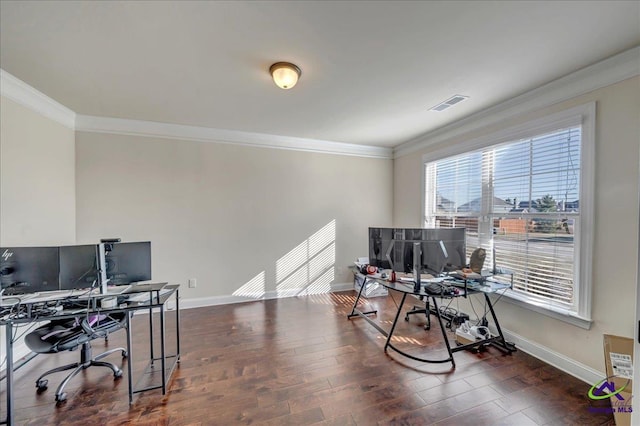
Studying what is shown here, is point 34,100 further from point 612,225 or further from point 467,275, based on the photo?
point 612,225

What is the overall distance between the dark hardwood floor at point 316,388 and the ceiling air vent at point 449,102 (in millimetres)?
2757

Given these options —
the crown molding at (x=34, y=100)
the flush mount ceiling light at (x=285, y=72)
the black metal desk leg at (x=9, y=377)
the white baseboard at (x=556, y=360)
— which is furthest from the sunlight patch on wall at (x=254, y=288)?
the white baseboard at (x=556, y=360)

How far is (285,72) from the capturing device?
2.14 metres

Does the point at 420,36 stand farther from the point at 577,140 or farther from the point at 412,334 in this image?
the point at 412,334

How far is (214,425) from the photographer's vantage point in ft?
5.56

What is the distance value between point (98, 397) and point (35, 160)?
250cm

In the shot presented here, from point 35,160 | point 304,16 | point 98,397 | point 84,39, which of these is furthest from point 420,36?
point 35,160

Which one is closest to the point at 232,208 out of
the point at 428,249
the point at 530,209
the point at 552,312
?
the point at 428,249

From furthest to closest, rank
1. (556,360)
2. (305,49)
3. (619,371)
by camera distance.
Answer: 1. (556,360)
2. (305,49)
3. (619,371)

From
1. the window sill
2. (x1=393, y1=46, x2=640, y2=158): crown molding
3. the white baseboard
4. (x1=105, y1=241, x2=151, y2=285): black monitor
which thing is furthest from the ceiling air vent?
(x1=105, y1=241, x2=151, y2=285): black monitor

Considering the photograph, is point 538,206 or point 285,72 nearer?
point 285,72

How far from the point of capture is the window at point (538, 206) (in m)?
2.23

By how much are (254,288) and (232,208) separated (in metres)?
1.37

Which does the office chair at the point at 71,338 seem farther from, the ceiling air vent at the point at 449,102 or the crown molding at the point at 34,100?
the ceiling air vent at the point at 449,102
